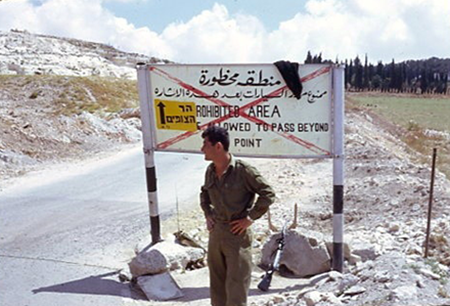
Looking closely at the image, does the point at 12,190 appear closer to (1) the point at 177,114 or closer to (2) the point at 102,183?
A: (2) the point at 102,183

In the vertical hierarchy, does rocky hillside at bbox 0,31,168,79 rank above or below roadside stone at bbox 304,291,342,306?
above

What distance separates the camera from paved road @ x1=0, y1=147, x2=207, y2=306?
183 inches

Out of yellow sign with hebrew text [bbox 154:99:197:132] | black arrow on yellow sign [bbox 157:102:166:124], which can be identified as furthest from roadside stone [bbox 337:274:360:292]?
black arrow on yellow sign [bbox 157:102:166:124]

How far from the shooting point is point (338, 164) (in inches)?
181

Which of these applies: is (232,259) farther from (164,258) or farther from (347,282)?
(164,258)

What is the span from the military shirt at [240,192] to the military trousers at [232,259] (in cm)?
13

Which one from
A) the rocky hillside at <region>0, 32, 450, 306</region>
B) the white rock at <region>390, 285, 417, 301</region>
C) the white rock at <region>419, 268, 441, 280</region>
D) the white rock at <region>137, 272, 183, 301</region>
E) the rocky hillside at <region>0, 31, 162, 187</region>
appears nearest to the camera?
the white rock at <region>390, 285, 417, 301</region>

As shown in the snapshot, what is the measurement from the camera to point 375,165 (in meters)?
10.6

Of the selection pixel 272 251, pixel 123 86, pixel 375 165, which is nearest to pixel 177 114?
pixel 272 251

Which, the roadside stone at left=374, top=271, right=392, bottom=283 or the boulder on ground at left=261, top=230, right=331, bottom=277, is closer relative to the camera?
the roadside stone at left=374, top=271, right=392, bottom=283

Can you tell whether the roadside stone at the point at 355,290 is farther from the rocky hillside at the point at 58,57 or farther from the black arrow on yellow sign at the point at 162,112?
the rocky hillside at the point at 58,57

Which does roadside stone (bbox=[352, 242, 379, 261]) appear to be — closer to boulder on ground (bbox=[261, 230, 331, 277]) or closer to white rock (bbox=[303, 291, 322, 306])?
boulder on ground (bbox=[261, 230, 331, 277])

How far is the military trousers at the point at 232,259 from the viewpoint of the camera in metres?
3.43

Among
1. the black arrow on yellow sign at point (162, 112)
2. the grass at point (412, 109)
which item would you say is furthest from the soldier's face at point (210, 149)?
the grass at point (412, 109)
